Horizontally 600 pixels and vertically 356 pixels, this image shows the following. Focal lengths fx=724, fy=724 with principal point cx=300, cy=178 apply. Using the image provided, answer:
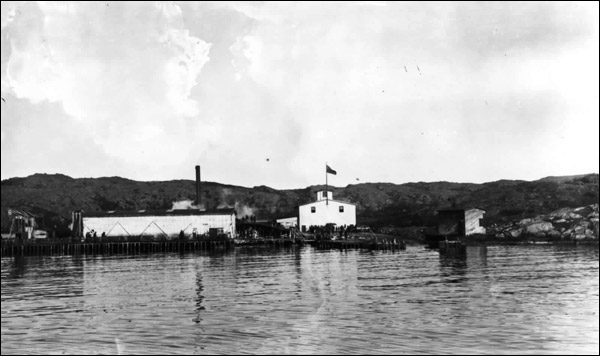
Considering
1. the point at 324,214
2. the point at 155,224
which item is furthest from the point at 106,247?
the point at 324,214

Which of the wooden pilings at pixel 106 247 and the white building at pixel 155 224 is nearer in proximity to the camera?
the wooden pilings at pixel 106 247

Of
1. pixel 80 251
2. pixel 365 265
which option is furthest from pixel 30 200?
pixel 365 265

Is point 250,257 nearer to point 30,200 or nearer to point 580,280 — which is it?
point 580,280

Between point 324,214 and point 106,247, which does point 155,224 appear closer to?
point 106,247

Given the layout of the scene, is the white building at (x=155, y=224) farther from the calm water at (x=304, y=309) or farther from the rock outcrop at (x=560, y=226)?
the rock outcrop at (x=560, y=226)

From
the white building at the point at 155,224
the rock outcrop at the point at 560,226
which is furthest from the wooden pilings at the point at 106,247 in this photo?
the rock outcrop at the point at 560,226

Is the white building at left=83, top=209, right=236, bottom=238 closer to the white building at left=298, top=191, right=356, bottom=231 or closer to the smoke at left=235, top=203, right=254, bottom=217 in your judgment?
the white building at left=298, top=191, right=356, bottom=231

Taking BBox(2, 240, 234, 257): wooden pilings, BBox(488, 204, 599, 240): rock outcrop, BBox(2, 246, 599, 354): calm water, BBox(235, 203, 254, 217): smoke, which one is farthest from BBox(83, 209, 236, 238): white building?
BBox(235, 203, 254, 217): smoke
